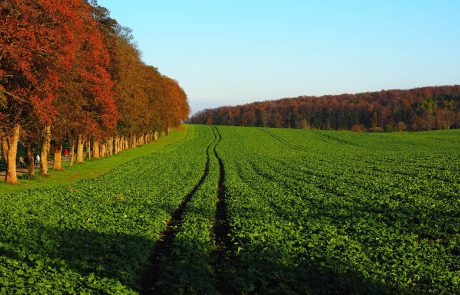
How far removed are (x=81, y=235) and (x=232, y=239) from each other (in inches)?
255

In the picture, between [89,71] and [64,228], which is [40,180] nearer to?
[89,71]

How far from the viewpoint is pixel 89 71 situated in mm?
42562

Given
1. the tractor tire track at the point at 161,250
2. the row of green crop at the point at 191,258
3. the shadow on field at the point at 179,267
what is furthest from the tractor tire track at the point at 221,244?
the tractor tire track at the point at 161,250

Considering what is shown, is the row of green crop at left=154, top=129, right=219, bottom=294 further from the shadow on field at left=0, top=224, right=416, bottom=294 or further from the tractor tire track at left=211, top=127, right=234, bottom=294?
the tractor tire track at left=211, top=127, right=234, bottom=294

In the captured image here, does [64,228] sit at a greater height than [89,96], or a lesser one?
lesser

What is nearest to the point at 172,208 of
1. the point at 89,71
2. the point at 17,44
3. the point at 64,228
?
the point at 64,228

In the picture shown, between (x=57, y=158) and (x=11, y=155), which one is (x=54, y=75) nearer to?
(x=11, y=155)

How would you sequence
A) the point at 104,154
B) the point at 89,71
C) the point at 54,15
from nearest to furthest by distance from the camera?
the point at 54,15
the point at 89,71
the point at 104,154

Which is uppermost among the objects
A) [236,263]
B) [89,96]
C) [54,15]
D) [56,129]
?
[54,15]

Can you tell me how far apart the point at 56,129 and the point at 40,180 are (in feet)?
16.0

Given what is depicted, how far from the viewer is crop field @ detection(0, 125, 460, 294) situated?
13.3 metres

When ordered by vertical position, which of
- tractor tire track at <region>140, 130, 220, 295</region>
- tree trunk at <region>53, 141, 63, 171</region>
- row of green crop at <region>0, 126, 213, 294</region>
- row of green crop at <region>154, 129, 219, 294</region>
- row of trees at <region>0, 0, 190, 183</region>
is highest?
row of trees at <region>0, 0, 190, 183</region>

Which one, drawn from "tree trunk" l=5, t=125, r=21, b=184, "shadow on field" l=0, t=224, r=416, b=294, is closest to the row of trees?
"tree trunk" l=5, t=125, r=21, b=184

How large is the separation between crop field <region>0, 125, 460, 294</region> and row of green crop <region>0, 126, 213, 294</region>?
0.20 feet
